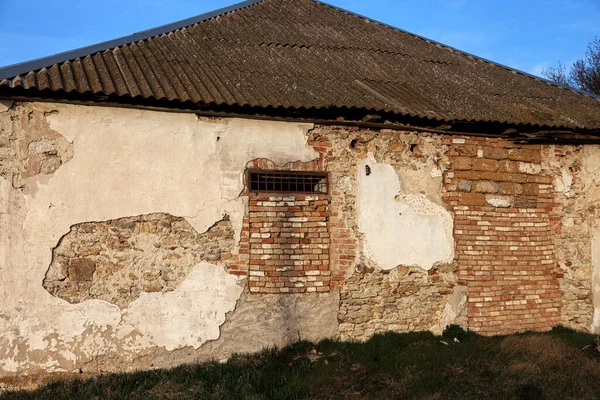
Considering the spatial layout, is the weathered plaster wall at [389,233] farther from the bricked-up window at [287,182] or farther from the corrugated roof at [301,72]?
the corrugated roof at [301,72]

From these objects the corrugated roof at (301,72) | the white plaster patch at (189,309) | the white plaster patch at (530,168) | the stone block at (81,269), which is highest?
the corrugated roof at (301,72)

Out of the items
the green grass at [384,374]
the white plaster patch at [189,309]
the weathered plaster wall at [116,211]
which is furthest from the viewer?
the white plaster patch at [189,309]

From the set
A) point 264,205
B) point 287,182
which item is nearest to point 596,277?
point 287,182

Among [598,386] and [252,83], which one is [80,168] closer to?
[252,83]

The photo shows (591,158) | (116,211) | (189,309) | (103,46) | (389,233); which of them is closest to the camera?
(116,211)

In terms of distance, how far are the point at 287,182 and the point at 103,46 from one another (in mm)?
3074

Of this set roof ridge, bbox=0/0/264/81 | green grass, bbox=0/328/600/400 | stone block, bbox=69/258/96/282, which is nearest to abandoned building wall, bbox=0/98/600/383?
stone block, bbox=69/258/96/282

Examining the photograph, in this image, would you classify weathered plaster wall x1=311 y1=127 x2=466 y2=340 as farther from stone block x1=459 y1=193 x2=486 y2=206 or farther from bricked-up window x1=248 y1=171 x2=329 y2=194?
stone block x1=459 y1=193 x2=486 y2=206

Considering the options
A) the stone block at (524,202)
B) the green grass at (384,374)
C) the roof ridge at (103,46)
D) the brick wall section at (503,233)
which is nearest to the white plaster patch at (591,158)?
the brick wall section at (503,233)

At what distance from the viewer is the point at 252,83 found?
21.6ft

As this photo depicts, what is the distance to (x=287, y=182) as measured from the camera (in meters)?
6.27

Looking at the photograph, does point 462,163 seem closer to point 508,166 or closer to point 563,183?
point 508,166

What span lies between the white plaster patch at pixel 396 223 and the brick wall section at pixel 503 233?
25 centimetres

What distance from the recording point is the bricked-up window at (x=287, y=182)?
6.16m
